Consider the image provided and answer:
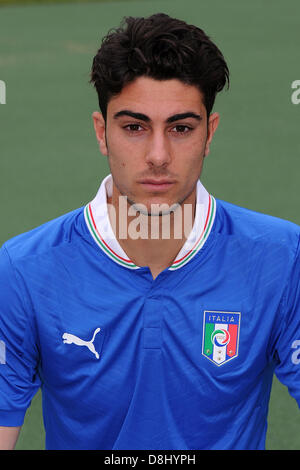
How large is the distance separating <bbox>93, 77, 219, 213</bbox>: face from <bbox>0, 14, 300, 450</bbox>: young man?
0.02 metres

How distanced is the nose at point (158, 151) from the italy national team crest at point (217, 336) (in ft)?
1.28

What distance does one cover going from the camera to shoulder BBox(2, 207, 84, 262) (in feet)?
6.34

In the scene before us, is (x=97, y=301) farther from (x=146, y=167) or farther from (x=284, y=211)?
(x=284, y=211)

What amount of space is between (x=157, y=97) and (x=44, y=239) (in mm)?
Answer: 448

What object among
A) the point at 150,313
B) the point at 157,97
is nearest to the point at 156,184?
the point at 157,97

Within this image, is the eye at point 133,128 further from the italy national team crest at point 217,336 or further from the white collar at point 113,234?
the italy national team crest at point 217,336

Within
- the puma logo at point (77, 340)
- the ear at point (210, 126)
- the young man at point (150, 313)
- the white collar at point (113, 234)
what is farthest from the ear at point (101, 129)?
the puma logo at point (77, 340)

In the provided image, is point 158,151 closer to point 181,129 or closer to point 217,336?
point 181,129

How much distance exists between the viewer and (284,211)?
5285mm

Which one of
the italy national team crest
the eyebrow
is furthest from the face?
the italy national team crest

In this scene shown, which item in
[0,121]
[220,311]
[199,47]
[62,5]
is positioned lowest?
[220,311]

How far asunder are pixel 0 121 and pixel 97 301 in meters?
5.86

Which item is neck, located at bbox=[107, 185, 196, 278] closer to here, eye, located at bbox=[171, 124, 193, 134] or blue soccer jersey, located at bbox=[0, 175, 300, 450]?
blue soccer jersey, located at bbox=[0, 175, 300, 450]

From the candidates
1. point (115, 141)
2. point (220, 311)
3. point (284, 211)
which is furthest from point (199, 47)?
point (284, 211)
